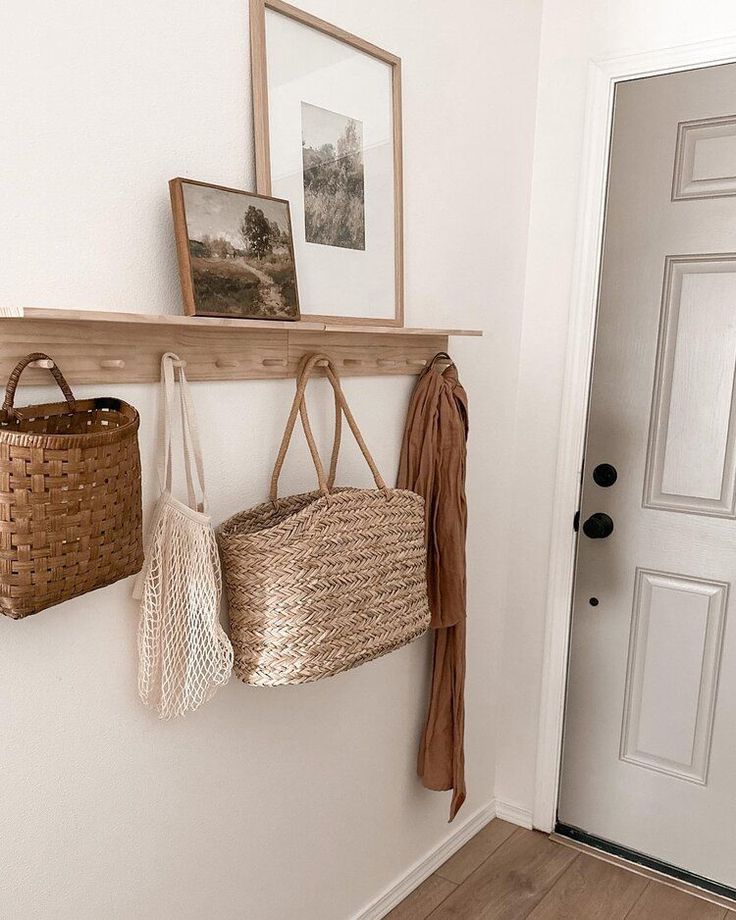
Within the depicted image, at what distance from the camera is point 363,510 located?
1447 mm

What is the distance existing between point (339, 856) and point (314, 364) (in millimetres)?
1114

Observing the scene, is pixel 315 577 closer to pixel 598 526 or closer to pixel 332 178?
pixel 332 178

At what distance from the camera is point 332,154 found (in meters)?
1.54

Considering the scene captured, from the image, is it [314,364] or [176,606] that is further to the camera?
[314,364]

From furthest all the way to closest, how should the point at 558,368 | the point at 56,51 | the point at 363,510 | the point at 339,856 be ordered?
the point at 558,368 → the point at 339,856 → the point at 363,510 → the point at 56,51

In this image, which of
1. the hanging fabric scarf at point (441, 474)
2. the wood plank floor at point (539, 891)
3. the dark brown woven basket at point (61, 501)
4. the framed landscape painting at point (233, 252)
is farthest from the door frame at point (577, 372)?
the dark brown woven basket at point (61, 501)

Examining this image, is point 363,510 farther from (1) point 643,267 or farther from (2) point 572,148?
(2) point 572,148

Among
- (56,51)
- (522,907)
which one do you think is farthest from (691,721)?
(56,51)

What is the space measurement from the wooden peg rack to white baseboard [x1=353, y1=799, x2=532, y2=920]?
1276mm

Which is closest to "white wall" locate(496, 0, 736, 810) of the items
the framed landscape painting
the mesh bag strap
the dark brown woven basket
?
the framed landscape painting

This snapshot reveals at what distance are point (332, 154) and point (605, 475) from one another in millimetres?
1101

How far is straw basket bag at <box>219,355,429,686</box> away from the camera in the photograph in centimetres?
133

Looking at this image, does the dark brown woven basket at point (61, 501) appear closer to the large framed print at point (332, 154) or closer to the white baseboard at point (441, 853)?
the large framed print at point (332, 154)

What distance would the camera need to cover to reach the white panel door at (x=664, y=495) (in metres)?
1.97
